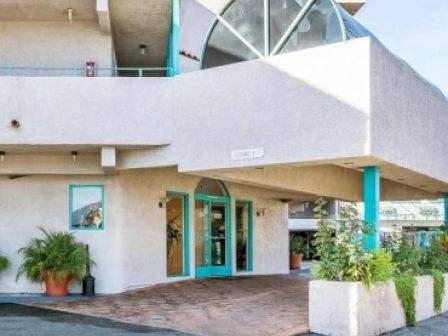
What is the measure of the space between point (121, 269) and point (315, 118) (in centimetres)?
656

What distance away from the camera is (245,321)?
11273 millimetres

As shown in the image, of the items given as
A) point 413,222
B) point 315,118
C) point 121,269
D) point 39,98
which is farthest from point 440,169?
point 413,222

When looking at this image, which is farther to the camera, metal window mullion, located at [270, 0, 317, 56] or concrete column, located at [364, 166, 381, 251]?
metal window mullion, located at [270, 0, 317, 56]

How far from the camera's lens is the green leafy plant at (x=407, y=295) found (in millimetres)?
11797

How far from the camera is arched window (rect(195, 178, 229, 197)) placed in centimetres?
1847

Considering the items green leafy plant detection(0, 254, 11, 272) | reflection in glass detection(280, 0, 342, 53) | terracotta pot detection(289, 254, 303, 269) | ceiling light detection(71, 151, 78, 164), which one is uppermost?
reflection in glass detection(280, 0, 342, 53)

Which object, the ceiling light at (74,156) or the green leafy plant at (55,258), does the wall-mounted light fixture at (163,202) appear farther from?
the ceiling light at (74,156)

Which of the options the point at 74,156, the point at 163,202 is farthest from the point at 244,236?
the point at 74,156

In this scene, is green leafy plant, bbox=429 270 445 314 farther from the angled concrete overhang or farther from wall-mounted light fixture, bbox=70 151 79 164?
wall-mounted light fixture, bbox=70 151 79 164

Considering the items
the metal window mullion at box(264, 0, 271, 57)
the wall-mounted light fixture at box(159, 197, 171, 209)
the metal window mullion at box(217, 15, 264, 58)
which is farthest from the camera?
the wall-mounted light fixture at box(159, 197, 171, 209)

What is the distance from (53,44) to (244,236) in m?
8.70

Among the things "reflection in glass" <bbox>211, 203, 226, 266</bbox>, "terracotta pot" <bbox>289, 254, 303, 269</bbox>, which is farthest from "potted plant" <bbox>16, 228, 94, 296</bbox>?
"terracotta pot" <bbox>289, 254, 303, 269</bbox>

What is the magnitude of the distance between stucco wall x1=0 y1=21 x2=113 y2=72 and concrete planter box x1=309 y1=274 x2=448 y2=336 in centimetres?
823

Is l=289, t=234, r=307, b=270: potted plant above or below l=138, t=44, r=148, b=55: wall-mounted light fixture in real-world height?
below
